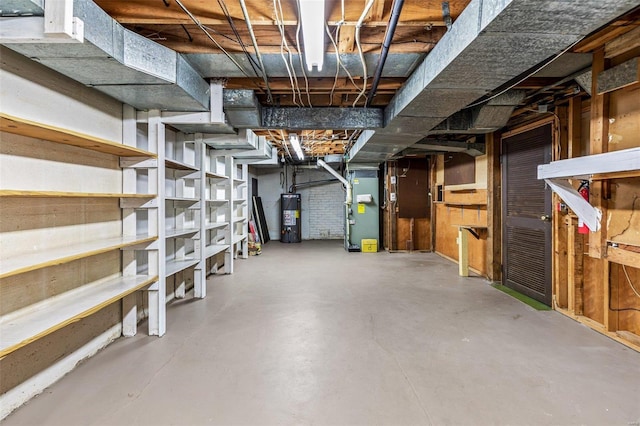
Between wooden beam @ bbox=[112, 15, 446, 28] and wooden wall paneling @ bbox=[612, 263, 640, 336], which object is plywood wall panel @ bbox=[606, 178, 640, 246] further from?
wooden beam @ bbox=[112, 15, 446, 28]

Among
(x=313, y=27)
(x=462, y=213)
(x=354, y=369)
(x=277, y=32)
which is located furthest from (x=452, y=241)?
(x=313, y=27)

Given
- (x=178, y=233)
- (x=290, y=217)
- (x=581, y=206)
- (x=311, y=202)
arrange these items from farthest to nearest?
(x=311, y=202) → (x=290, y=217) → (x=178, y=233) → (x=581, y=206)

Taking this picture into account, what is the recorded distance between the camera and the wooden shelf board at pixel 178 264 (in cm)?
296

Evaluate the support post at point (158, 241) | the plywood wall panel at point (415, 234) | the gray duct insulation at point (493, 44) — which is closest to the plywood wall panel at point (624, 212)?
the gray duct insulation at point (493, 44)

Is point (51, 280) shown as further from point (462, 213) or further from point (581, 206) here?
point (462, 213)

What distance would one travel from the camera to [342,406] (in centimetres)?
171

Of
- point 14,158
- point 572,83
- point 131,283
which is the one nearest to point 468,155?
point 572,83

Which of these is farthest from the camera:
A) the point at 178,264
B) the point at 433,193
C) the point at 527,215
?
the point at 433,193

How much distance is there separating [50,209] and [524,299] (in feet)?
14.6

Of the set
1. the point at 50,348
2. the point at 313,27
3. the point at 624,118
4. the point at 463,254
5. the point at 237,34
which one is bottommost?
the point at 50,348

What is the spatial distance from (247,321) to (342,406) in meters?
1.47

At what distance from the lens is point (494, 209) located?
13.9 feet

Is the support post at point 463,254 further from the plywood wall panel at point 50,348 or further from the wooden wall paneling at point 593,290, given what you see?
the plywood wall panel at point 50,348

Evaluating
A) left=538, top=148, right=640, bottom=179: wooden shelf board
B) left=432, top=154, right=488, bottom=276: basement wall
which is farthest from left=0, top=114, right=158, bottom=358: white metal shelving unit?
left=432, top=154, right=488, bottom=276: basement wall
